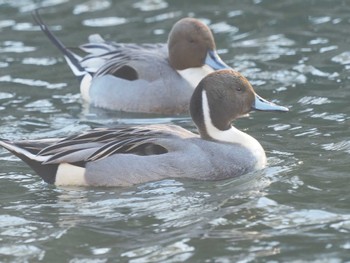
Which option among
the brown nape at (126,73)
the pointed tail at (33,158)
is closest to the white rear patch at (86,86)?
the brown nape at (126,73)

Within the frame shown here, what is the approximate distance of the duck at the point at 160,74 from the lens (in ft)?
38.8

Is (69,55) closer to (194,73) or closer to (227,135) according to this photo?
(194,73)

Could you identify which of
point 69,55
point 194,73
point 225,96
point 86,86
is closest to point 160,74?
point 194,73

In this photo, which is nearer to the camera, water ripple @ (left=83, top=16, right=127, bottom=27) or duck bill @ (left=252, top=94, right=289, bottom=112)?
duck bill @ (left=252, top=94, right=289, bottom=112)

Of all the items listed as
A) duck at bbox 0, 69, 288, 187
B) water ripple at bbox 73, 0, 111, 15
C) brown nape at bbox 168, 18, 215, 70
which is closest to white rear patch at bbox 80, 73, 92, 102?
brown nape at bbox 168, 18, 215, 70

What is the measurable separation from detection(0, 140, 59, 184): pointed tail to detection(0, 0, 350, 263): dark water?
4.1 inches

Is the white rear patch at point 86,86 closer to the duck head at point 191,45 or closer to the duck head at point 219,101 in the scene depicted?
the duck head at point 191,45

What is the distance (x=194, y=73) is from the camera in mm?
11984

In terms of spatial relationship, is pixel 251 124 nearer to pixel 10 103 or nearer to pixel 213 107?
pixel 213 107

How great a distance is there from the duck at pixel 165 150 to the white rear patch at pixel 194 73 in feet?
8.50

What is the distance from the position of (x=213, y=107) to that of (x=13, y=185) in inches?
69.9

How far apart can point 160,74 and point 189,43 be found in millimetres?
457

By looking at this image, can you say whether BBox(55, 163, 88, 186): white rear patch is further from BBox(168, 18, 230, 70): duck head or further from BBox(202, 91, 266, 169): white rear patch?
BBox(168, 18, 230, 70): duck head

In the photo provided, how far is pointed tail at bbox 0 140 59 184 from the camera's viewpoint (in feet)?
29.8
